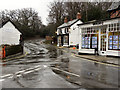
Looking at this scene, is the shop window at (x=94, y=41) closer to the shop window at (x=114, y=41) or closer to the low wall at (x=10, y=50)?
the shop window at (x=114, y=41)

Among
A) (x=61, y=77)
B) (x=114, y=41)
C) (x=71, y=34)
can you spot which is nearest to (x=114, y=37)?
(x=114, y=41)

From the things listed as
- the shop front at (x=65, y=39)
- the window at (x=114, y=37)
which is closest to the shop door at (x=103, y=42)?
the window at (x=114, y=37)

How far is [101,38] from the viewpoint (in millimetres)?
15867

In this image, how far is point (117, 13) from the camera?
18.9m

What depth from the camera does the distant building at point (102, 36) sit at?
14.0m

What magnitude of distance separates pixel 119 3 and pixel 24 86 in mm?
18433

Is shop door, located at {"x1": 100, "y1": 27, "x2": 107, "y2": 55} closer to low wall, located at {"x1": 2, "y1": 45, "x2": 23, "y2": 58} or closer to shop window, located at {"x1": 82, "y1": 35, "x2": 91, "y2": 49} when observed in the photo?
shop window, located at {"x1": 82, "y1": 35, "x2": 91, "y2": 49}

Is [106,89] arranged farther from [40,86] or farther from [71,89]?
[40,86]

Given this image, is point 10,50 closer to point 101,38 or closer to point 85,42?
point 85,42

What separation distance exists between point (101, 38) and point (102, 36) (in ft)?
0.91

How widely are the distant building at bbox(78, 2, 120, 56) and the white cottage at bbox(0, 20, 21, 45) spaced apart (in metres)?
18.5

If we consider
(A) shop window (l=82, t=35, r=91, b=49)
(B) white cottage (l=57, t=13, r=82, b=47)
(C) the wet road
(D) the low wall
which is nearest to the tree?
(B) white cottage (l=57, t=13, r=82, b=47)

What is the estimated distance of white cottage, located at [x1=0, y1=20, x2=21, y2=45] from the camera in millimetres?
28348

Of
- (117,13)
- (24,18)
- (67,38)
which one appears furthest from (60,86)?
(24,18)
